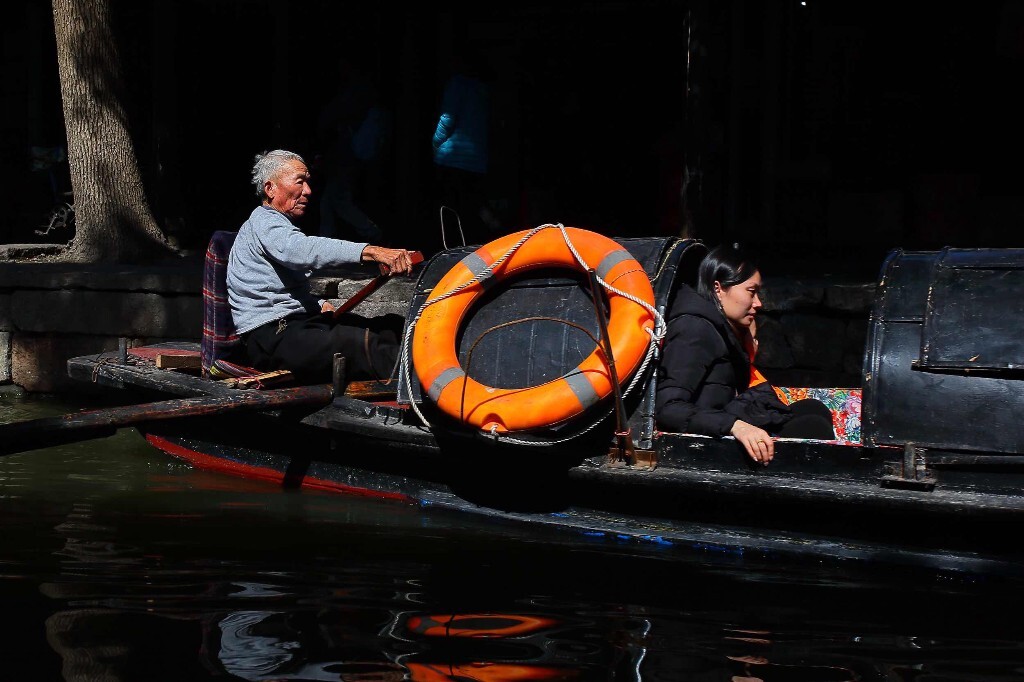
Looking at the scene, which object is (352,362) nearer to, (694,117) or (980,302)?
(980,302)

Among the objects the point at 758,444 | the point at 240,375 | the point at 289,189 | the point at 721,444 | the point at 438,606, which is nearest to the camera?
the point at 438,606

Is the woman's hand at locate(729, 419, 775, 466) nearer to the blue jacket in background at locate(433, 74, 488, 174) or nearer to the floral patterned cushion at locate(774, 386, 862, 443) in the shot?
the floral patterned cushion at locate(774, 386, 862, 443)

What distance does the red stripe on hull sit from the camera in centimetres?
652

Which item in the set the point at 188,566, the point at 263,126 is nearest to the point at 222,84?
the point at 263,126

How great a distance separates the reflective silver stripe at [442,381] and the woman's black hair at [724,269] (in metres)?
1.07

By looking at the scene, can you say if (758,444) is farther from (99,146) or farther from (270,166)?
(99,146)

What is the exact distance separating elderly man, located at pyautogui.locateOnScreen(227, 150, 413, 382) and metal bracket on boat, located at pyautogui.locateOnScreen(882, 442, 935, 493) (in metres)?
2.76

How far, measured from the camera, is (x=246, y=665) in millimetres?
4348

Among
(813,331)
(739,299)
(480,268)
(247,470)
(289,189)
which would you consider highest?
(289,189)

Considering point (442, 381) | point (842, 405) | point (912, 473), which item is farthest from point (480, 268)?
point (912, 473)

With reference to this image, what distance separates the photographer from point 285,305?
6855 millimetres

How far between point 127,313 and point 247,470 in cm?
290

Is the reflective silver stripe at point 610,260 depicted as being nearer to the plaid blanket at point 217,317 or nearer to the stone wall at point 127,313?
the plaid blanket at point 217,317

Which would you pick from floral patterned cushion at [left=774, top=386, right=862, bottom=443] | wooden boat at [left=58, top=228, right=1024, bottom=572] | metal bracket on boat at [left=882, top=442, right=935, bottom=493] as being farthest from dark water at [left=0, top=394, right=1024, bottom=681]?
floral patterned cushion at [left=774, top=386, right=862, bottom=443]
